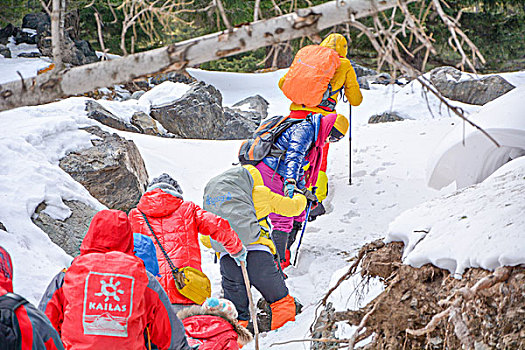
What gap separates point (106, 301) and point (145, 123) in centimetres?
842

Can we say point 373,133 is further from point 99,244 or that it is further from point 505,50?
point 505,50

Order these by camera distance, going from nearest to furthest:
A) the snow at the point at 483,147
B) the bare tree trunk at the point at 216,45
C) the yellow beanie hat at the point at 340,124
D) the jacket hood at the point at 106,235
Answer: the bare tree trunk at the point at 216,45 → the jacket hood at the point at 106,235 → the snow at the point at 483,147 → the yellow beanie hat at the point at 340,124

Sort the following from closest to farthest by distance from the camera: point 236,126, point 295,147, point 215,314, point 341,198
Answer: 1. point 215,314
2. point 295,147
3. point 341,198
4. point 236,126

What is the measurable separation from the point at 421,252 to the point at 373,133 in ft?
20.6

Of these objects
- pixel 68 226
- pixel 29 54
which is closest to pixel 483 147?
pixel 68 226

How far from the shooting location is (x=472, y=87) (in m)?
13.3

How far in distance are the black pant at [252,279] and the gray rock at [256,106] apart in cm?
850

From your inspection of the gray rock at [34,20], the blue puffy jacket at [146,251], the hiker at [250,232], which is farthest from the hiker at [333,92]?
the gray rock at [34,20]

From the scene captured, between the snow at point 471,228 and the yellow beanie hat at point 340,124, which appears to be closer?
the snow at point 471,228

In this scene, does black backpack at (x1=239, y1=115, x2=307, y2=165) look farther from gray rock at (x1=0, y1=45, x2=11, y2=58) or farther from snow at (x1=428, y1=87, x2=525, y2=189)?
gray rock at (x1=0, y1=45, x2=11, y2=58)

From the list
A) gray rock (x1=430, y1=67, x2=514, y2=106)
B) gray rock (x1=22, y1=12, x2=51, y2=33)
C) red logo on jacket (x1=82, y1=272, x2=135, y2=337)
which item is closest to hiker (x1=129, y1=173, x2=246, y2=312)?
red logo on jacket (x1=82, y1=272, x2=135, y2=337)

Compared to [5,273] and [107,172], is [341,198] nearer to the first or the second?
[107,172]

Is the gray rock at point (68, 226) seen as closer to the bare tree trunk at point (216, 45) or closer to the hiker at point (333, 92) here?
the hiker at point (333, 92)

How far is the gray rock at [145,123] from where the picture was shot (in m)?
10.1
